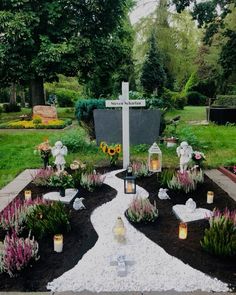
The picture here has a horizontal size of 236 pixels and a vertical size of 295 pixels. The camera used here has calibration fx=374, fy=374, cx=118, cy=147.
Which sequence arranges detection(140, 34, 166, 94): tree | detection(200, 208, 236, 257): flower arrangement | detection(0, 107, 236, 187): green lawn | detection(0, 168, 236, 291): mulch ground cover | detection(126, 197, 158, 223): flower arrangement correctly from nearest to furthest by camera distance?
1. detection(0, 168, 236, 291): mulch ground cover
2. detection(200, 208, 236, 257): flower arrangement
3. detection(126, 197, 158, 223): flower arrangement
4. detection(0, 107, 236, 187): green lawn
5. detection(140, 34, 166, 94): tree

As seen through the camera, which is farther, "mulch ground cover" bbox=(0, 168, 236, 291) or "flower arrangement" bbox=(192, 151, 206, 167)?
"flower arrangement" bbox=(192, 151, 206, 167)

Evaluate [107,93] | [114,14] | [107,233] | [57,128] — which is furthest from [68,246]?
[107,93]

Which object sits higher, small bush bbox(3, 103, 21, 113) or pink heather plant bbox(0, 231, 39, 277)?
small bush bbox(3, 103, 21, 113)

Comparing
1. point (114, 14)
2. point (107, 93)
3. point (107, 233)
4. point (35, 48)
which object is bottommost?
point (107, 233)

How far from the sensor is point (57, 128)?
1941cm

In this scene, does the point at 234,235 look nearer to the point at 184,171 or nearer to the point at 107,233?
the point at 107,233

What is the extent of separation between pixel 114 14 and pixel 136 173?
19.3m

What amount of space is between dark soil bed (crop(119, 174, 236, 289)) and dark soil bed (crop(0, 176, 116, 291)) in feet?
2.58

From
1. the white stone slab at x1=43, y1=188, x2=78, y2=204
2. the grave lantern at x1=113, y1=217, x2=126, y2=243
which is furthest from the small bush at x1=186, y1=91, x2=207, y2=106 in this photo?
the grave lantern at x1=113, y1=217, x2=126, y2=243

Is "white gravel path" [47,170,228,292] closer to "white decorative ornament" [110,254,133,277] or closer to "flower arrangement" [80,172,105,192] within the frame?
"white decorative ornament" [110,254,133,277]

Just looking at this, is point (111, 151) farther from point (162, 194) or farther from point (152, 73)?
point (152, 73)

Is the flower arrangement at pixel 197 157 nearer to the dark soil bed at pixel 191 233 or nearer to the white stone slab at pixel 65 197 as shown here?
the dark soil bed at pixel 191 233

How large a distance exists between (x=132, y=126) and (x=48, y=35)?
1389 centimetres

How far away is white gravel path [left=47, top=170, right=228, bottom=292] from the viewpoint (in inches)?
146
